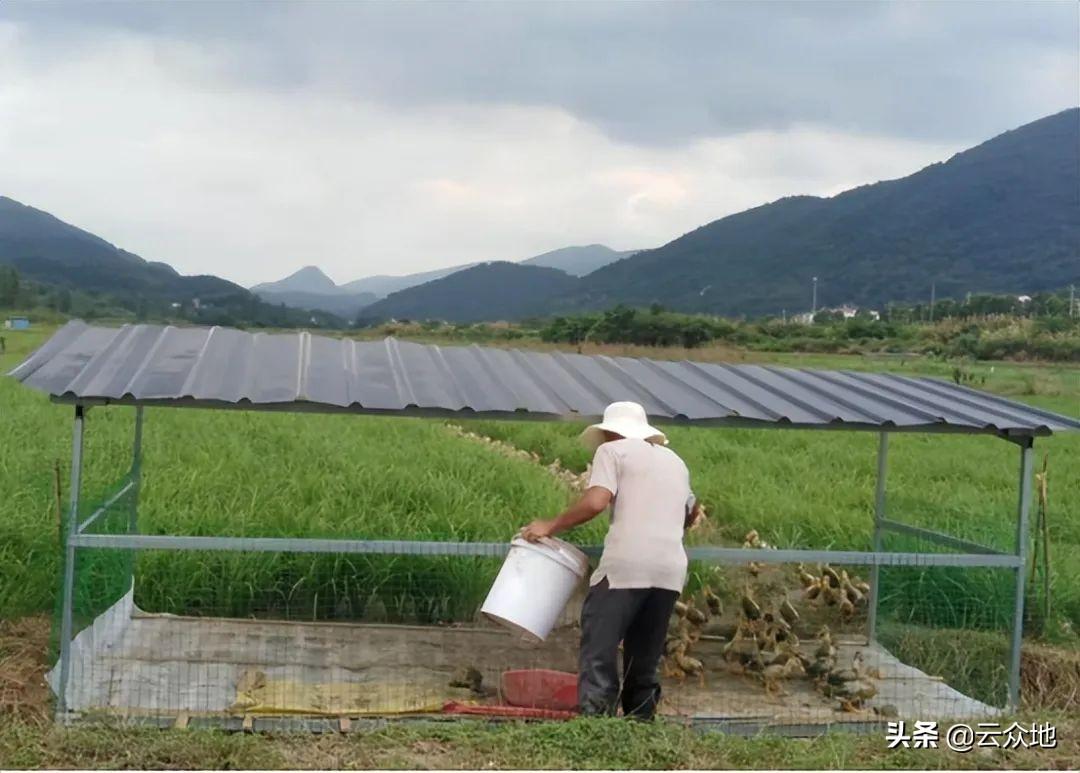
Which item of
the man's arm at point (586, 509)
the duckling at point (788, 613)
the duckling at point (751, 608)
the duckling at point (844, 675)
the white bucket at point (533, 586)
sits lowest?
the duckling at point (844, 675)

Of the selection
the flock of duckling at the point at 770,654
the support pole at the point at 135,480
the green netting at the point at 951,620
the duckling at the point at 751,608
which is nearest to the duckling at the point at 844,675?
the flock of duckling at the point at 770,654

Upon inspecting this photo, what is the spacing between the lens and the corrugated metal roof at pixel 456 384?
4309 mm

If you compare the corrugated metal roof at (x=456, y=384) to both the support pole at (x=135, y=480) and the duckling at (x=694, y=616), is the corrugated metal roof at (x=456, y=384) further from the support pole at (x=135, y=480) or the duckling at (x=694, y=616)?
the duckling at (x=694, y=616)

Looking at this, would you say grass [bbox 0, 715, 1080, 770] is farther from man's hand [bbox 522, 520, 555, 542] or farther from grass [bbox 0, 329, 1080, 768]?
man's hand [bbox 522, 520, 555, 542]

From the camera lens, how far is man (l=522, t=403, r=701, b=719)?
13.7 ft

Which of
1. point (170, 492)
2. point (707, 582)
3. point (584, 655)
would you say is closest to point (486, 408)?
point (584, 655)

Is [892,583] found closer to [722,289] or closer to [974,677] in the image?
[974,677]

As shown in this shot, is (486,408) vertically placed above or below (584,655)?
above

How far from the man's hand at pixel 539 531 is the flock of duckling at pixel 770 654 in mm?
1279

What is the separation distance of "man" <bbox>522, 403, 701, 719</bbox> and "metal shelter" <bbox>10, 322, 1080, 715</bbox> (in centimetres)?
32

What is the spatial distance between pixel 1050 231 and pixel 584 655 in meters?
75.0

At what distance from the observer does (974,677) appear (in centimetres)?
551

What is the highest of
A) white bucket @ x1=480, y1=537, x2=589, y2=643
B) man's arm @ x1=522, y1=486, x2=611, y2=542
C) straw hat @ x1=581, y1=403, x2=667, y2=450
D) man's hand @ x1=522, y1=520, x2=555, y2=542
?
straw hat @ x1=581, y1=403, x2=667, y2=450

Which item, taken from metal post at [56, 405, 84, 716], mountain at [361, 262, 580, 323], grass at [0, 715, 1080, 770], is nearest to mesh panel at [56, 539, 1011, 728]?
metal post at [56, 405, 84, 716]
